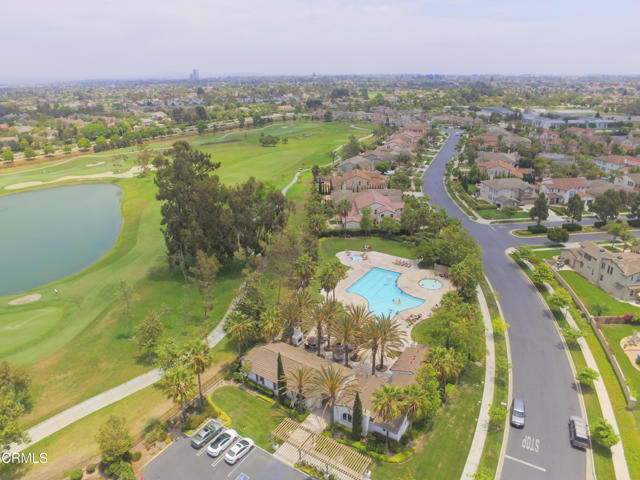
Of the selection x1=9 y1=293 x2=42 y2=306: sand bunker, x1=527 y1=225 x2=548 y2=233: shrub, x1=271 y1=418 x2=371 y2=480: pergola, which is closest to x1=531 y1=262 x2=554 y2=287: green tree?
x1=527 y1=225 x2=548 y2=233: shrub

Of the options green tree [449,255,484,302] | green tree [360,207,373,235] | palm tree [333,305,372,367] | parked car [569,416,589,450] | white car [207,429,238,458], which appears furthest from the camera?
green tree [360,207,373,235]

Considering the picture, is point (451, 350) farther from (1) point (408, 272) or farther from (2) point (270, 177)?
(2) point (270, 177)

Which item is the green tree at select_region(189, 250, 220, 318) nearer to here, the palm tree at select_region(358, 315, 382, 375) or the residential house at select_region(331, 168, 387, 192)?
the palm tree at select_region(358, 315, 382, 375)

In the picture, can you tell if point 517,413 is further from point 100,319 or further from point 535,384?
point 100,319

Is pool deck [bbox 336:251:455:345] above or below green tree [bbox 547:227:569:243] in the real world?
below

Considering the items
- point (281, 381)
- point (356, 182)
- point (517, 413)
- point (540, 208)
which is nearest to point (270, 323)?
point (281, 381)

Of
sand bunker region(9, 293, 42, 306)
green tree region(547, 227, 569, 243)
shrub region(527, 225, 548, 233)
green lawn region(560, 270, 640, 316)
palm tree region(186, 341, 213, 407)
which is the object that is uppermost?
palm tree region(186, 341, 213, 407)
